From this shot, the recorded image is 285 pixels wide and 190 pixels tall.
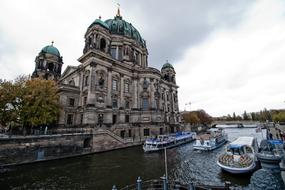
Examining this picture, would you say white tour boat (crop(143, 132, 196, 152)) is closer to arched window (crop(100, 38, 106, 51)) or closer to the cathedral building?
the cathedral building

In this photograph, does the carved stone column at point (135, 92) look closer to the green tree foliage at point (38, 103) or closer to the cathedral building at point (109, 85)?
the cathedral building at point (109, 85)

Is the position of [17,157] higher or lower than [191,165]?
higher

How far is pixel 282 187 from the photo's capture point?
10.3 m

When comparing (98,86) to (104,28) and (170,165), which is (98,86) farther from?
(170,165)

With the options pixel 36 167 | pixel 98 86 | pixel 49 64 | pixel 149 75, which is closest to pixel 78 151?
pixel 36 167

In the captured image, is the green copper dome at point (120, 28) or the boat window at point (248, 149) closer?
the boat window at point (248, 149)

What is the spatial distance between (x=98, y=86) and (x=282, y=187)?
32.7m

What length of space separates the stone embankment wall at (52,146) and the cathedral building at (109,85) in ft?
12.2

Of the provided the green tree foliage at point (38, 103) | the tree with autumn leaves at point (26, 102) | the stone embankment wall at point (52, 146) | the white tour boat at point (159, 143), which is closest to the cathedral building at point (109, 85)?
the stone embankment wall at point (52, 146)

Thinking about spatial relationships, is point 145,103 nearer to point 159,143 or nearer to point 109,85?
point 109,85

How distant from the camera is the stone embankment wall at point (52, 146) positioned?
1902cm

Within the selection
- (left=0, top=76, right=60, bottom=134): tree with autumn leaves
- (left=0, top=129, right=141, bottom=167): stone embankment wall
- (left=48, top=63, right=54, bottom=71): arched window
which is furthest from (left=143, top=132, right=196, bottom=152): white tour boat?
(left=48, top=63, right=54, bottom=71): arched window

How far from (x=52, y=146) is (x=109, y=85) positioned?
61.9ft

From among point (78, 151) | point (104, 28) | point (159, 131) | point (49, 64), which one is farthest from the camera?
point (49, 64)
